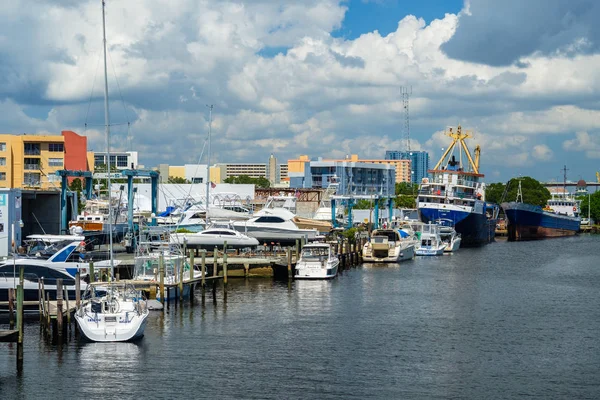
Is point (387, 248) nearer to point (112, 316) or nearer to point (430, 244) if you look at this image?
point (430, 244)

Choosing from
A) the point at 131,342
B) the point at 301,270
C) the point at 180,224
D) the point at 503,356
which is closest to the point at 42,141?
the point at 180,224

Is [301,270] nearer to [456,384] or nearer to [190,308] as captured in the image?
[190,308]

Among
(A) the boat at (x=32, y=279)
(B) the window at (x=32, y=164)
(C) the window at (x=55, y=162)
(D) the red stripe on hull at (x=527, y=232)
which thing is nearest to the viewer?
(A) the boat at (x=32, y=279)

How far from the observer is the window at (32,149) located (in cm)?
10894

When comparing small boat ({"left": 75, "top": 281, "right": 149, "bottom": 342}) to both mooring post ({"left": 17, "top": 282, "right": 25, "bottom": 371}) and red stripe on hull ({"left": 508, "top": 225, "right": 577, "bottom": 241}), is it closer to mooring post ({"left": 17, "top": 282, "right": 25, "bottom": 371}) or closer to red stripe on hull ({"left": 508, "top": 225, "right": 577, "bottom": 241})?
mooring post ({"left": 17, "top": 282, "right": 25, "bottom": 371})

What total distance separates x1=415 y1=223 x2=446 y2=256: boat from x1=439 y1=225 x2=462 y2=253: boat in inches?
112

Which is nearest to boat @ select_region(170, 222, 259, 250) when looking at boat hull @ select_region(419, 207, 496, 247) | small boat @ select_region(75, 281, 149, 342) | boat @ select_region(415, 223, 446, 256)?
small boat @ select_region(75, 281, 149, 342)

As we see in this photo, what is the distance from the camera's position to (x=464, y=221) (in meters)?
110

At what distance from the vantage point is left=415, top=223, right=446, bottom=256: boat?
297 ft

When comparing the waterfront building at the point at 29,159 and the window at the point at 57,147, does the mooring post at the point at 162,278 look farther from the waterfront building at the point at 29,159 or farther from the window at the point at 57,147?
the window at the point at 57,147

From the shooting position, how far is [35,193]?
6750cm

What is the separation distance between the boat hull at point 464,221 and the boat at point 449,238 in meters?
5.52

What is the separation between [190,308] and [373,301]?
1160 cm

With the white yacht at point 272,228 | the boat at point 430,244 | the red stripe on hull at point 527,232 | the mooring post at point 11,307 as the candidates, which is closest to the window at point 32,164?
the white yacht at point 272,228
